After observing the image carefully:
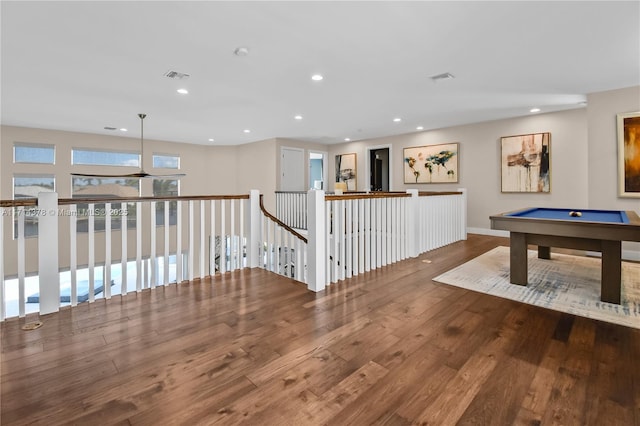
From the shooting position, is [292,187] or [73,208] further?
[292,187]

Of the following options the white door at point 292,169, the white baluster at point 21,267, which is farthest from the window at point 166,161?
the white baluster at point 21,267

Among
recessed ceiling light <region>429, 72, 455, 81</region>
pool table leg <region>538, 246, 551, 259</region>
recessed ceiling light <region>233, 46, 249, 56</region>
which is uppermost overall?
recessed ceiling light <region>429, 72, 455, 81</region>

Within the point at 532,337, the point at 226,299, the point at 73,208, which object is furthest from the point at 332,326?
the point at 73,208

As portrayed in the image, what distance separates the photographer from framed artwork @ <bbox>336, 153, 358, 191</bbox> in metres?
9.34

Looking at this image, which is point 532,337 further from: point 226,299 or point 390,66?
point 390,66

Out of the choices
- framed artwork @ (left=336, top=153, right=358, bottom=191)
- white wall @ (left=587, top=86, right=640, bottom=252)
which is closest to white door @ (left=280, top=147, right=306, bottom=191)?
framed artwork @ (left=336, top=153, right=358, bottom=191)

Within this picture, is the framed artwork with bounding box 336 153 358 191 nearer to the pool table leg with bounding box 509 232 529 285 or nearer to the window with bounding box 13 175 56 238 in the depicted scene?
the pool table leg with bounding box 509 232 529 285

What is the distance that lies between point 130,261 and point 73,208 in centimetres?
634

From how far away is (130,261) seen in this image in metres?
8.29

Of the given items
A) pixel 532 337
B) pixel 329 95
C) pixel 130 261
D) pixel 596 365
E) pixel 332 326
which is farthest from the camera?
pixel 130 261

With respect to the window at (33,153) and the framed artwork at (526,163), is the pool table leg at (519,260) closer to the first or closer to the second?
the framed artwork at (526,163)

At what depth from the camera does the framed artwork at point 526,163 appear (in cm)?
594

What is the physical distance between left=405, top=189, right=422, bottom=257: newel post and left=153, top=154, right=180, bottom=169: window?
289 inches

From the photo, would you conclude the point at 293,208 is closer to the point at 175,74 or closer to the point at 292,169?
the point at 292,169
